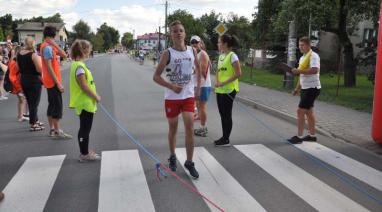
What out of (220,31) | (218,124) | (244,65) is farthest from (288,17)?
(244,65)

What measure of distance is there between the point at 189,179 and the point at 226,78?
228cm

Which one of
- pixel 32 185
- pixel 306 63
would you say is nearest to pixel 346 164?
pixel 306 63

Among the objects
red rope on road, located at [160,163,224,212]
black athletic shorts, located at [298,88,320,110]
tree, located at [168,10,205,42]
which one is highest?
tree, located at [168,10,205,42]

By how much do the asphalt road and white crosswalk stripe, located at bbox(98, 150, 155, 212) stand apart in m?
0.01

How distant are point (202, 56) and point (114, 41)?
17069 centimetres

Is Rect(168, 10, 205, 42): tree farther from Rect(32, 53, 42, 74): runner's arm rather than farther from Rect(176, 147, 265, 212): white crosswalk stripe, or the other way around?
Rect(176, 147, 265, 212): white crosswalk stripe

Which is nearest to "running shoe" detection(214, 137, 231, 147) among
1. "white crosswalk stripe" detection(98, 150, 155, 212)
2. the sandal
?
"white crosswalk stripe" detection(98, 150, 155, 212)

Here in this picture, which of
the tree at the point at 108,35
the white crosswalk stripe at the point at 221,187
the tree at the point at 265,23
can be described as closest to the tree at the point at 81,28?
the tree at the point at 108,35

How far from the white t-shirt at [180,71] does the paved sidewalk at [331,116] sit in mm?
3605

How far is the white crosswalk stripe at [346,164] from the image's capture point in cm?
531

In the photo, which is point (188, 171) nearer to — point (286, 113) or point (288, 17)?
point (286, 113)

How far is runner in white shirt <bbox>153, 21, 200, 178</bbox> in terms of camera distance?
199 inches

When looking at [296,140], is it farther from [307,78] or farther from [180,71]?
[180,71]

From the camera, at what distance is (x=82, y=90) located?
18.6 feet
